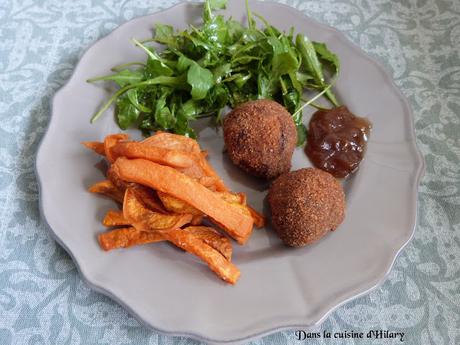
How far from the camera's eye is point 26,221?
2.04 metres

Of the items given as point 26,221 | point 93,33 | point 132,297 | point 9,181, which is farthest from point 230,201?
point 93,33

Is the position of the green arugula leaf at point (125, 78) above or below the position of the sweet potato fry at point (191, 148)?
above

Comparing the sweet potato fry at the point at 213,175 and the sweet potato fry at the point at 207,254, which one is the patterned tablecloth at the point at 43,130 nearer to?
the sweet potato fry at the point at 207,254

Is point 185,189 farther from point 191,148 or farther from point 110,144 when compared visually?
point 110,144

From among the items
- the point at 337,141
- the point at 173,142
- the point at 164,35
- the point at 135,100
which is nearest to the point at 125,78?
the point at 135,100

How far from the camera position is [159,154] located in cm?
183

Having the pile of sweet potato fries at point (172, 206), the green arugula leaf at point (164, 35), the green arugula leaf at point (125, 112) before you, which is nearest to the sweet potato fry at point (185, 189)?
the pile of sweet potato fries at point (172, 206)

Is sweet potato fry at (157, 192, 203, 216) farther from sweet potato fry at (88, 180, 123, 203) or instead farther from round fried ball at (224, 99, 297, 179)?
round fried ball at (224, 99, 297, 179)

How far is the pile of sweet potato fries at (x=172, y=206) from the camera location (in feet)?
5.84

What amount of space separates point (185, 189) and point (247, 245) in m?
0.40

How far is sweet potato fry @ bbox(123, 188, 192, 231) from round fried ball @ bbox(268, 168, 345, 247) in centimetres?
39

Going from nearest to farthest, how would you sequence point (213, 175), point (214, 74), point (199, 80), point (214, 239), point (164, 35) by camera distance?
point (214, 239), point (213, 175), point (199, 80), point (214, 74), point (164, 35)

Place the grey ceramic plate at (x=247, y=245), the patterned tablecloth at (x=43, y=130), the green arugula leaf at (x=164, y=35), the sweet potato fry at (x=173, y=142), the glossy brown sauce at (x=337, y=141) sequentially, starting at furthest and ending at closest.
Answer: the green arugula leaf at (x=164, y=35) → the glossy brown sauce at (x=337, y=141) → the sweet potato fry at (x=173, y=142) → the patterned tablecloth at (x=43, y=130) → the grey ceramic plate at (x=247, y=245)

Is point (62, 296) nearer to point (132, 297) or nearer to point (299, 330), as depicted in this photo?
point (132, 297)
